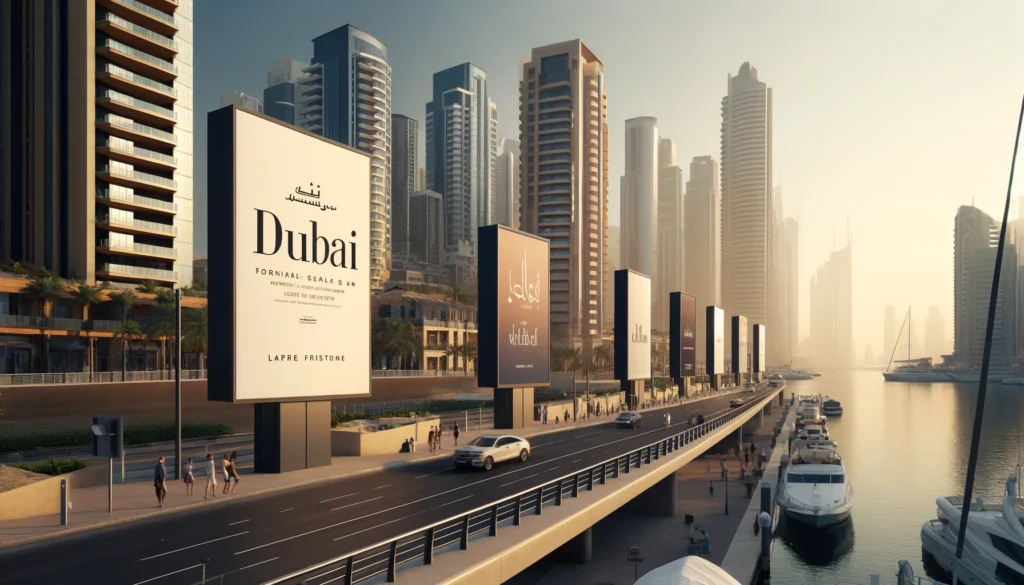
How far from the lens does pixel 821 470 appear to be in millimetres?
51219

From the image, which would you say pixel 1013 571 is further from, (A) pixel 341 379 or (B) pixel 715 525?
(A) pixel 341 379

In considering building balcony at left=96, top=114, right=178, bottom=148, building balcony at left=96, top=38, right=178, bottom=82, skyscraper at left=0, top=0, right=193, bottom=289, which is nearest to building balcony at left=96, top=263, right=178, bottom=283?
skyscraper at left=0, top=0, right=193, bottom=289

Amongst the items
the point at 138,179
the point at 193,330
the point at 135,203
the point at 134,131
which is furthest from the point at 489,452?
the point at 134,131

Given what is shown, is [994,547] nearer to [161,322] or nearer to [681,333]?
[681,333]

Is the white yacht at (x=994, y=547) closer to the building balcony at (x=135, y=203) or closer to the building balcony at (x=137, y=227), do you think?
the building balcony at (x=137, y=227)

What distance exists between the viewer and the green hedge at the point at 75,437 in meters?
43.6

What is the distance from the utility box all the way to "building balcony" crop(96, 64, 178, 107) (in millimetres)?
80084

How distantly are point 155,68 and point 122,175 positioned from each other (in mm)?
15670

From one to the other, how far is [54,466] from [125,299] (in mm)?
59643

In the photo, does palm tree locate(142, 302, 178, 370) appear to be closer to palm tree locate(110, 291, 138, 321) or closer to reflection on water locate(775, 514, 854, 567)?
palm tree locate(110, 291, 138, 321)

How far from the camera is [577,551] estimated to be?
→ 32.1 metres

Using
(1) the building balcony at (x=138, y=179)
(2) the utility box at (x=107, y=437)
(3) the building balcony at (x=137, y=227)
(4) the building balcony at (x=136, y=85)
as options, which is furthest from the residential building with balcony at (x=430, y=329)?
(2) the utility box at (x=107, y=437)

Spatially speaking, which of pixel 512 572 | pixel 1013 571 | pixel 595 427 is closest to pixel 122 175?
pixel 595 427

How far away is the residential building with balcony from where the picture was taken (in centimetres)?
12388
